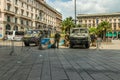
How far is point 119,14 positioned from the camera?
12012cm

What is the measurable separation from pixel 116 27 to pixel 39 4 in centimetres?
5461

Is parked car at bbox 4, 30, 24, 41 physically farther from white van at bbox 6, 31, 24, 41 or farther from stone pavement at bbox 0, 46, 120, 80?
stone pavement at bbox 0, 46, 120, 80

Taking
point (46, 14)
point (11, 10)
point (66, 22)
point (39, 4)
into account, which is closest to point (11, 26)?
point (11, 10)

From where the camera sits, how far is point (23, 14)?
70562mm

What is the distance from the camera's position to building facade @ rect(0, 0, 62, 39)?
5677 centimetres

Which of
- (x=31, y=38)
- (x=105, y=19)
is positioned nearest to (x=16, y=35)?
(x=31, y=38)

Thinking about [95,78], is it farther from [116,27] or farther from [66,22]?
[116,27]

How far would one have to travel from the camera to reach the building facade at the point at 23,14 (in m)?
56.8

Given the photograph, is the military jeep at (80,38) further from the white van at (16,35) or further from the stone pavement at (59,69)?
the white van at (16,35)

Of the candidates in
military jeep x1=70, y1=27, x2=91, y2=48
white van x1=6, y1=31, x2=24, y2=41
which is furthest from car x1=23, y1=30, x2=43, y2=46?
white van x1=6, y1=31, x2=24, y2=41

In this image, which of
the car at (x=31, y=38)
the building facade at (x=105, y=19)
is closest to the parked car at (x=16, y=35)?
the car at (x=31, y=38)

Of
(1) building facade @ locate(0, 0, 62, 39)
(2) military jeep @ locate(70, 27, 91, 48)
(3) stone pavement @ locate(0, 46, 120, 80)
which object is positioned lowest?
(3) stone pavement @ locate(0, 46, 120, 80)

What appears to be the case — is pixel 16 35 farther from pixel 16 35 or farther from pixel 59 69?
pixel 59 69

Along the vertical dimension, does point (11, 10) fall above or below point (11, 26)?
above
